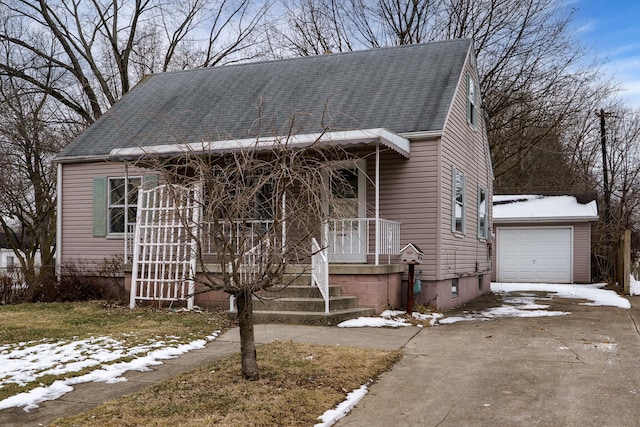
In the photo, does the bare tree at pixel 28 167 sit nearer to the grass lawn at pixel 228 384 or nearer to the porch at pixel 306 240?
the porch at pixel 306 240

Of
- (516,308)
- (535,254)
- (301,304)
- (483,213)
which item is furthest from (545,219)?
(301,304)

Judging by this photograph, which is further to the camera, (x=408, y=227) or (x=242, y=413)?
(x=408, y=227)

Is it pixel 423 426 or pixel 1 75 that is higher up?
pixel 1 75

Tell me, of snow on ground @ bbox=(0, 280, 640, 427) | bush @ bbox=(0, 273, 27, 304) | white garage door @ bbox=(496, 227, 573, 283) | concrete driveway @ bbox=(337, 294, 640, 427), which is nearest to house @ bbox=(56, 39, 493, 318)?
bush @ bbox=(0, 273, 27, 304)

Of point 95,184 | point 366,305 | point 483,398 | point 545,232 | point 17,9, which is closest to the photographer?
point 483,398

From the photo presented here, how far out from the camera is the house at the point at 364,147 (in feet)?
37.0

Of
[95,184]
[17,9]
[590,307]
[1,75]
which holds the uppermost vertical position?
[17,9]

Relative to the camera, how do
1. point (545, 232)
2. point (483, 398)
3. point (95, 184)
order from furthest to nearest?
point (545, 232) < point (95, 184) < point (483, 398)

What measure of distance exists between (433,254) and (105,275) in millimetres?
6836

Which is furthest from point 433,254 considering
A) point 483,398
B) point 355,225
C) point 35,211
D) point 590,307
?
point 35,211

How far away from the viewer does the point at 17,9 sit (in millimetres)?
22859

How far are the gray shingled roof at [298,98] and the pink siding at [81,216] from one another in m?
0.39

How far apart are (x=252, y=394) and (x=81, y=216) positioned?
1072 cm

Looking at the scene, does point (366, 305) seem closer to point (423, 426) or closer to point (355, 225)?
point (355, 225)
